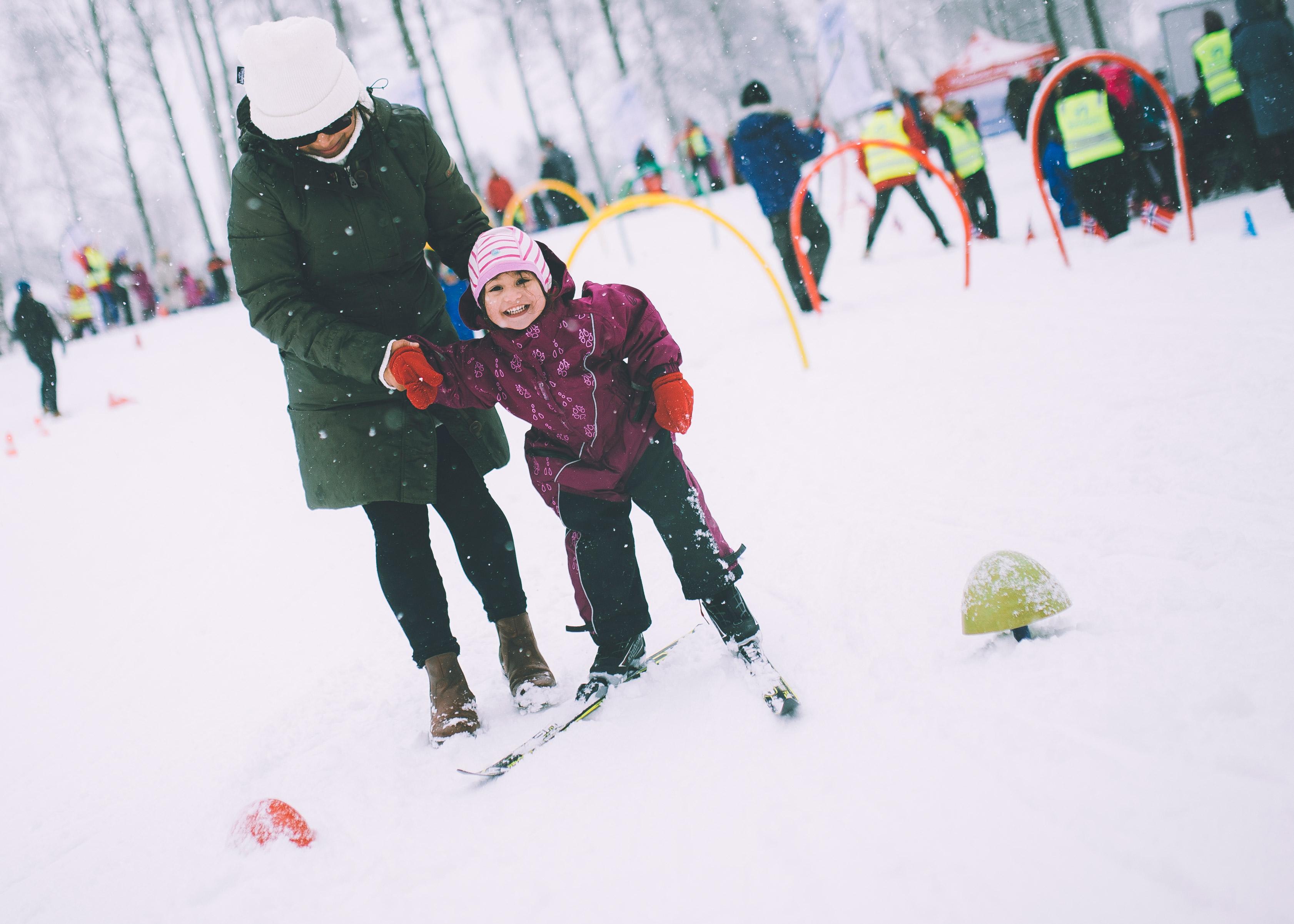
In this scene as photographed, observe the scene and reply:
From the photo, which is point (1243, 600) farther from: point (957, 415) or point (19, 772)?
point (19, 772)

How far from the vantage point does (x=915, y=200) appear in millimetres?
7273

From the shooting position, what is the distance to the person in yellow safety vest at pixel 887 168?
277 inches

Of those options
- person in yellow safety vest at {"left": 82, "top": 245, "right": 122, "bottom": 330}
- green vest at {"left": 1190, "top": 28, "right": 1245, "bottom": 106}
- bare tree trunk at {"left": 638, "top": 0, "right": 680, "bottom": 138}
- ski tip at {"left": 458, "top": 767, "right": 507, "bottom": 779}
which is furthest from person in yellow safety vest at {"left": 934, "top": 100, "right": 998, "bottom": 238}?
bare tree trunk at {"left": 638, "top": 0, "right": 680, "bottom": 138}

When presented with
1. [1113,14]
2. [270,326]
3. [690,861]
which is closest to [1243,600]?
[690,861]

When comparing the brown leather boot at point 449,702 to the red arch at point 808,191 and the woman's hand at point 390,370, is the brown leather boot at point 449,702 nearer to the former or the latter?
the woman's hand at point 390,370

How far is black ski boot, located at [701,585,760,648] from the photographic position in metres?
2.14

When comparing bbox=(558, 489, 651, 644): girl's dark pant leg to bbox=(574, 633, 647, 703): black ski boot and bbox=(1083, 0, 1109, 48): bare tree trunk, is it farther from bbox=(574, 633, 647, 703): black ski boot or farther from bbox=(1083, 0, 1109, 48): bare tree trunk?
bbox=(1083, 0, 1109, 48): bare tree trunk

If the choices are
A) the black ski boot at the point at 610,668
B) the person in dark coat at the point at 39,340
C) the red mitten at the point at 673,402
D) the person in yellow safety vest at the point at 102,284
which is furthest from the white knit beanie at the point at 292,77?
the person in yellow safety vest at the point at 102,284

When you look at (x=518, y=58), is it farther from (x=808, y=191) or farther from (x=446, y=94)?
(x=808, y=191)

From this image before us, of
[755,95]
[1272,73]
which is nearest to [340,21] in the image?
[755,95]

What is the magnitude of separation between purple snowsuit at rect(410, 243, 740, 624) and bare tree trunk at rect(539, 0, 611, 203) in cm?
1921

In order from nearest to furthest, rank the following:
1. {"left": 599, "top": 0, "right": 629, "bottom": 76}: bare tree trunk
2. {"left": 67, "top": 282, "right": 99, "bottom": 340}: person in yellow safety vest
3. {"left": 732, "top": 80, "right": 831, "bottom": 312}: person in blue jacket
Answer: {"left": 732, "top": 80, "right": 831, "bottom": 312}: person in blue jacket
{"left": 67, "top": 282, "right": 99, "bottom": 340}: person in yellow safety vest
{"left": 599, "top": 0, "right": 629, "bottom": 76}: bare tree trunk

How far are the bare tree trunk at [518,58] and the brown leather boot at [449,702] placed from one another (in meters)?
19.3

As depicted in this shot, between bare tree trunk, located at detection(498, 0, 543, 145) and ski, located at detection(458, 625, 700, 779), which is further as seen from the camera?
bare tree trunk, located at detection(498, 0, 543, 145)
